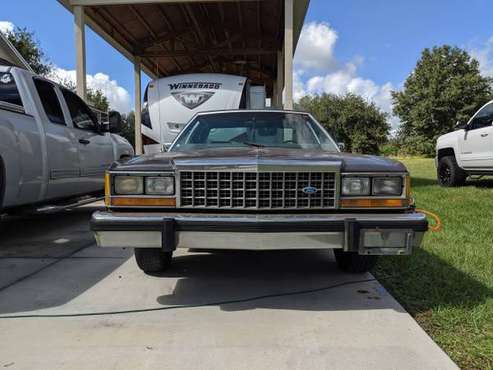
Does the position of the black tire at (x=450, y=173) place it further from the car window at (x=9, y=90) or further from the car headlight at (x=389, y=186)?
the car window at (x=9, y=90)

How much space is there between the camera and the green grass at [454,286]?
8.32ft

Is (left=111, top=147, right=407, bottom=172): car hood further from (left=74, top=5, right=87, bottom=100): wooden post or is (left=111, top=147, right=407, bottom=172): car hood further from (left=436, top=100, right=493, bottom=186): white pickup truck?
(left=74, top=5, right=87, bottom=100): wooden post

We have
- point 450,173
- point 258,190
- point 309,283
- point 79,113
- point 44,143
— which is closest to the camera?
point 258,190

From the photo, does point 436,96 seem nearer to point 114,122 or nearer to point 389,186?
point 114,122

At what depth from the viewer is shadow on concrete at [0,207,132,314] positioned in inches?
127

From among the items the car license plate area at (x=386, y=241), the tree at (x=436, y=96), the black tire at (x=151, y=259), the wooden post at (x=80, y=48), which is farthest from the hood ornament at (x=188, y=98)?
the tree at (x=436, y=96)

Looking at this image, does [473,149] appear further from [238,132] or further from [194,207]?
[194,207]

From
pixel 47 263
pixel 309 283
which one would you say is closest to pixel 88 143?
pixel 47 263

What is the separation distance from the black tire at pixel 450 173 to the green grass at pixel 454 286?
3.88 meters

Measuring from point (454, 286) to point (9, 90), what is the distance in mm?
4768

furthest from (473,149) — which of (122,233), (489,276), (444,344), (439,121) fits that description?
(439,121)

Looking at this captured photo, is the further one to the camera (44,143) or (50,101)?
(50,101)

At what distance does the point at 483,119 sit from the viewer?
8508 millimetres

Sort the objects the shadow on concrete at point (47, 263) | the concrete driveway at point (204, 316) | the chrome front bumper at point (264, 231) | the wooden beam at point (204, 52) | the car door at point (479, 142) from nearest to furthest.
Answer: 1. the concrete driveway at point (204, 316)
2. the chrome front bumper at point (264, 231)
3. the shadow on concrete at point (47, 263)
4. the car door at point (479, 142)
5. the wooden beam at point (204, 52)
